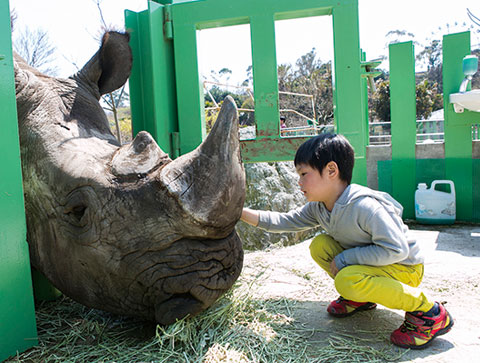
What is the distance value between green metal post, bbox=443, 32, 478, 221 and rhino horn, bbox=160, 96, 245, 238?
6.29m

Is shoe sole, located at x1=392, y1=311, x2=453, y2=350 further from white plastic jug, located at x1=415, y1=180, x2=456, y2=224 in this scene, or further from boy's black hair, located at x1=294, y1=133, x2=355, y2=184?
white plastic jug, located at x1=415, y1=180, x2=456, y2=224

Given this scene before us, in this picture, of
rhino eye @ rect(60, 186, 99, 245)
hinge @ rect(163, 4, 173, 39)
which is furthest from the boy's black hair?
hinge @ rect(163, 4, 173, 39)

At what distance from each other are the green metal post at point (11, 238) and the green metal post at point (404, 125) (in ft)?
21.7

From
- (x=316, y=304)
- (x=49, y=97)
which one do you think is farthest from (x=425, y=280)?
(x=49, y=97)

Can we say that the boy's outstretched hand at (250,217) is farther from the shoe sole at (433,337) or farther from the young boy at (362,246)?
the shoe sole at (433,337)

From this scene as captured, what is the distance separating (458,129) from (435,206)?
133 centimetres

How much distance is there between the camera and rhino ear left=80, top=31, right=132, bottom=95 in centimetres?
385

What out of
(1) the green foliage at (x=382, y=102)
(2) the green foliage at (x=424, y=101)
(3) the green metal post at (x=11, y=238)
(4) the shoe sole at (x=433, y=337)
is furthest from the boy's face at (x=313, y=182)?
(2) the green foliage at (x=424, y=101)

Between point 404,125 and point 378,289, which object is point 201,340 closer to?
point 378,289

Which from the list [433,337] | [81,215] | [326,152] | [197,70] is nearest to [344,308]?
[433,337]

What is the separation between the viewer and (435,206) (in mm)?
7383

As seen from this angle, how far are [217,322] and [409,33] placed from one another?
54738mm

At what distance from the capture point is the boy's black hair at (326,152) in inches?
113

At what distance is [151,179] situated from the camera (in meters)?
2.37
